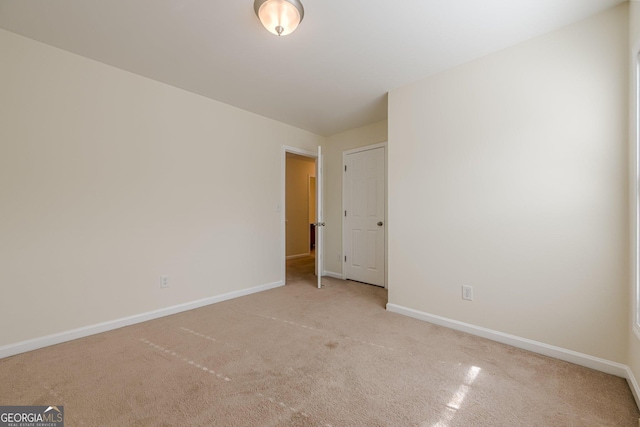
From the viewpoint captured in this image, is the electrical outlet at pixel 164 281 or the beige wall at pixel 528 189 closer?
the beige wall at pixel 528 189

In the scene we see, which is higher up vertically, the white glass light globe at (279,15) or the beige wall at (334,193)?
the white glass light globe at (279,15)

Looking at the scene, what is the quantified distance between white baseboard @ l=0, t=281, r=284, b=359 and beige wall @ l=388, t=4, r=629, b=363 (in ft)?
7.41

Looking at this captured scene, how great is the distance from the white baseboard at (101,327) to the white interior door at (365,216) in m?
1.83

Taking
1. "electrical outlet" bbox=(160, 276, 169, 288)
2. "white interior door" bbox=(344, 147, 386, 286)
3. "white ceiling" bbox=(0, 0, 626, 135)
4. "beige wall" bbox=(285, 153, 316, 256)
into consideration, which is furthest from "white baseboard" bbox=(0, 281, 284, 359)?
"beige wall" bbox=(285, 153, 316, 256)

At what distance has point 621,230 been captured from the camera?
176 centimetres

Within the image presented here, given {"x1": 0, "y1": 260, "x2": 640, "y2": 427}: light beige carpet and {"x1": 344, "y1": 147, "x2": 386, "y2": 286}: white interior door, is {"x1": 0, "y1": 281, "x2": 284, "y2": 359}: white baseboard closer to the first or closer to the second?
{"x1": 0, "y1": 260, "x2": 640, "y2": 427}: light beige carpet

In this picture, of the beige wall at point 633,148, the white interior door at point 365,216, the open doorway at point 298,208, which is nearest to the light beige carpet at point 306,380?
the beige wall at point 633,148

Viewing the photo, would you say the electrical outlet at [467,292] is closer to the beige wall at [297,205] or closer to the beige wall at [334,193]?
the beige wall at [334,193]

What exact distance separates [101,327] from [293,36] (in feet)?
9.85

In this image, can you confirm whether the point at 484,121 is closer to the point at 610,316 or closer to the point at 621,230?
the point at 621,230

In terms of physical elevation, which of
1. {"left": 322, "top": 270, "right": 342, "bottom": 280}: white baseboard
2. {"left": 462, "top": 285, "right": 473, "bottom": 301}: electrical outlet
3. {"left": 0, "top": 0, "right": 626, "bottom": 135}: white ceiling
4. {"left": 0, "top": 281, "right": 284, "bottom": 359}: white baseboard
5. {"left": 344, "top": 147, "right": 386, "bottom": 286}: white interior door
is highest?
{"left": 0, "top": 0, "right": 626, "bottom": 135}: white ceiling

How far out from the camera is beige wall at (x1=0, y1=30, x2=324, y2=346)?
207 centimetres

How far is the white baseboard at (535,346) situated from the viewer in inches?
70.8

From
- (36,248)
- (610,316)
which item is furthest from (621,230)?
(36,248)
